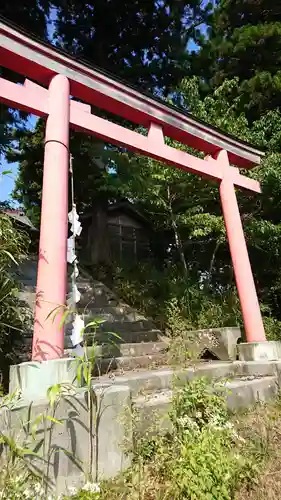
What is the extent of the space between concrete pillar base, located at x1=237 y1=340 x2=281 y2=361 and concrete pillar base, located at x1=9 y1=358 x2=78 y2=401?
2744 mm

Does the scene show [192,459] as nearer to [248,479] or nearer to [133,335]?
[248,479]

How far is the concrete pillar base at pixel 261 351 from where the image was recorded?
425 cm

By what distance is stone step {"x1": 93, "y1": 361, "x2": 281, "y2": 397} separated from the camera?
316 centimetres

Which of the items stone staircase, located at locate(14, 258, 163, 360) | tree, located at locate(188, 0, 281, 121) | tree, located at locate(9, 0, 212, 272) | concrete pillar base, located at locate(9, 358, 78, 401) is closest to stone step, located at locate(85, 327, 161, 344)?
stone staircase, located at locate(14, 258, 163, 360)

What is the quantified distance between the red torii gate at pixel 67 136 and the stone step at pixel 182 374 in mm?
415

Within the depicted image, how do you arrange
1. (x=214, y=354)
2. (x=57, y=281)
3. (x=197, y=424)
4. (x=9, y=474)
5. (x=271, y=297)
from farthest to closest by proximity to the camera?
(x=271, y=297)
(x=214, y=354)
(x=57, y=281)
(x=197, y=424)
(x=9, y=474)

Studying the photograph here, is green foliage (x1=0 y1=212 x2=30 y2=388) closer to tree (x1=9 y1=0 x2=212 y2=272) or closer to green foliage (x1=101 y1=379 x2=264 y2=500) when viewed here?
green foliage (x1=101 y1=379 x2=264 y2=500)

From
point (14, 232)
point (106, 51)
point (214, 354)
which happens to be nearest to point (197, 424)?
point (14, 232)

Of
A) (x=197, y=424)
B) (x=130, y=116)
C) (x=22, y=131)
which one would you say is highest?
(x=22, y=131)

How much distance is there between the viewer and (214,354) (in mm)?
4945

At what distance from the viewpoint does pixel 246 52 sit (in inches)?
366

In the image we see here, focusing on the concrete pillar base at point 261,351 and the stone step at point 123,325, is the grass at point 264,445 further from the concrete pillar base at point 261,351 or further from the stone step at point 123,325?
the stone step at point 123,325

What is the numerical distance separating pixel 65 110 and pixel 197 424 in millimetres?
3011

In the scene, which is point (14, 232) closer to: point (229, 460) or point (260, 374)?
point (229, 460)
